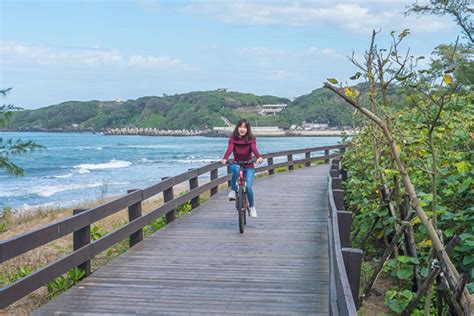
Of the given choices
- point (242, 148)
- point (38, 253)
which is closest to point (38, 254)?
point (38, 253)

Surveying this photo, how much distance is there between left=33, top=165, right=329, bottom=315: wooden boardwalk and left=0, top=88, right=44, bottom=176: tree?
387 centimetres

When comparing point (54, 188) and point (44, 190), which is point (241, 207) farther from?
point (54, 188)

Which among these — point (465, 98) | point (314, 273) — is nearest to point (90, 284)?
point (314, 273)

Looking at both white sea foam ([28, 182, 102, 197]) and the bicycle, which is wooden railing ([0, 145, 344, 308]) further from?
white sea foam ([28, 182, 102, 197])

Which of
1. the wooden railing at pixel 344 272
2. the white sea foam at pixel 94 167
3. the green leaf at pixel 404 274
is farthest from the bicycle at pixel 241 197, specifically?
the white sea foam at pixel 94 167

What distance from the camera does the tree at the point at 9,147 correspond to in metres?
12.1

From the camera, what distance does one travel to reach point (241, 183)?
10016 millimetres

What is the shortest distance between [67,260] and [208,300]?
62.6 inches

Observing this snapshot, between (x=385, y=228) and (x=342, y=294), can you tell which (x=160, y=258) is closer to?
(x=385, y=228)

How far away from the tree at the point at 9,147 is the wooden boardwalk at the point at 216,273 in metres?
3.87

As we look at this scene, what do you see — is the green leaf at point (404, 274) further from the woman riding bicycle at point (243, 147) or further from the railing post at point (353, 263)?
the woman riding bicycle at point (243, 147)

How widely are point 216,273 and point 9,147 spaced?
7440mm

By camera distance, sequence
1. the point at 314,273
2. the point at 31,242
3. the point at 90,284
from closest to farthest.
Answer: the point at 31,242, the point at 90,284, the point at 314,273

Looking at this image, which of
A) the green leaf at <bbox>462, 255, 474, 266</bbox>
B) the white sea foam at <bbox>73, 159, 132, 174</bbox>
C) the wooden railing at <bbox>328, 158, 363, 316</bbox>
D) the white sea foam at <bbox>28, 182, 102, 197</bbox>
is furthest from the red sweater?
the white sea foam at <bbox>73, 159, 132, 174</bbox>
